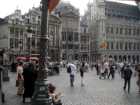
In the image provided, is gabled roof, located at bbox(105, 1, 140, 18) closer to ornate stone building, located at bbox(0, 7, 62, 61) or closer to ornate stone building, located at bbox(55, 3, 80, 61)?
ornate stone building, located at bbox(55, 3, 80, 61)

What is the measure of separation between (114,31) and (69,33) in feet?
39.9

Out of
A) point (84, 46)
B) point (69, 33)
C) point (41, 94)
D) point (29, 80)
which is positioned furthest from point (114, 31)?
point (41, 94)

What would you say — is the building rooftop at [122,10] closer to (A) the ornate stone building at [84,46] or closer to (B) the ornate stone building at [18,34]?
(A) the ornate stone building at [84,46]

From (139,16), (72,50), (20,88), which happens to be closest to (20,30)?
(72,50)

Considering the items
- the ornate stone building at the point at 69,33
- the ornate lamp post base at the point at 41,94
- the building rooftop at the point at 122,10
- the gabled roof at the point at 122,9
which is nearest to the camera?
the ornate lamp post base at the point at 41,94

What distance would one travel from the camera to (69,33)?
92.7 meters

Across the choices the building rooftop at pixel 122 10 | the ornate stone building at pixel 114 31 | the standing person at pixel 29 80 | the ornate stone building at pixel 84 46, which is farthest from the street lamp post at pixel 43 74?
the building rooftop at pixel 122 10

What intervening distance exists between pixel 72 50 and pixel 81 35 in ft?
23.0

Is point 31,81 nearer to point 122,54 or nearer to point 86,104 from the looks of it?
point 86,104

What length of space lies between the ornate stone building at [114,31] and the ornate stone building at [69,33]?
197 inches

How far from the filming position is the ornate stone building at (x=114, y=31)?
3684 inches

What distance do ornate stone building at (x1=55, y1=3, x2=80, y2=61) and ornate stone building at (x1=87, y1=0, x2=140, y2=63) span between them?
4994 mm

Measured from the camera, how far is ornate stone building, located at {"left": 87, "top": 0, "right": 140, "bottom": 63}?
93.6m

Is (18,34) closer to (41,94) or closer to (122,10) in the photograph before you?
(122,10)
